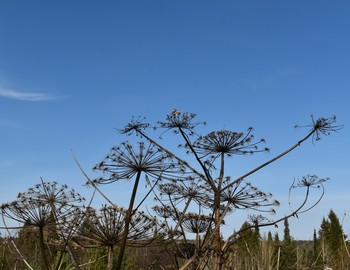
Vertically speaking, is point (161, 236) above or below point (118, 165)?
below

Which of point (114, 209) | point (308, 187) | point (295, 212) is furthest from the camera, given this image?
point (308, 187)

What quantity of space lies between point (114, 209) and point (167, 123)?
1092 millimetres

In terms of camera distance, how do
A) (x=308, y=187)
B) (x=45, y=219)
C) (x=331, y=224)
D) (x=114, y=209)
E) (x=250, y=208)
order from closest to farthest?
(x=114, y=209) → (x=45, y=219) → (x=250, y=208) → (x=308, y=187) → (x=331, y=224)

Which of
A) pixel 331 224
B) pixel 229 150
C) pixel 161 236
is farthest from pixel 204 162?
pixel 331 224

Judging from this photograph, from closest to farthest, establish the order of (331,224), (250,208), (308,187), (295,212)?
(295,212) < (250,208) < (308,187) < (331,224)

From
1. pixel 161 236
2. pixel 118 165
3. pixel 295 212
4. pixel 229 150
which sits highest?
pixel 229 150

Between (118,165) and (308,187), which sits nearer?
(118,165)

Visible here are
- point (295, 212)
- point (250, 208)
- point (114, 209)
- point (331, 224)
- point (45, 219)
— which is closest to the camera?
point (114, 209)

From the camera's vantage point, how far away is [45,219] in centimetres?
409

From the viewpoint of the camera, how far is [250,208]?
4824 millimetres

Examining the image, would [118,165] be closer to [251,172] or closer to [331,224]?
[251,172]

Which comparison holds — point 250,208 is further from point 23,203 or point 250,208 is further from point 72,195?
point 23,203

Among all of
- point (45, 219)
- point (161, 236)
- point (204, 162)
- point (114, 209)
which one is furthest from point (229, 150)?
point (45, 219)

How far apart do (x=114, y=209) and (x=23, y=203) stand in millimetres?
976
